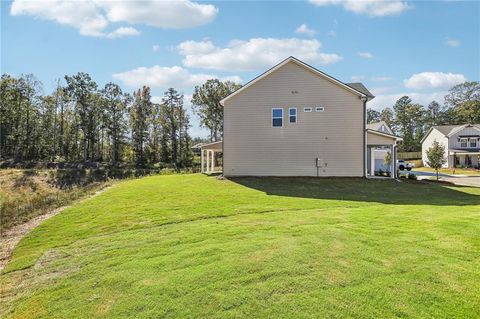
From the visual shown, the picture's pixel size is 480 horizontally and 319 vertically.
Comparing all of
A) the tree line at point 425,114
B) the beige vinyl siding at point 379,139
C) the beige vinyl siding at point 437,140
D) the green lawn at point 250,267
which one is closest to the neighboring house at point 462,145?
the beige vinyl siding at point 437,140

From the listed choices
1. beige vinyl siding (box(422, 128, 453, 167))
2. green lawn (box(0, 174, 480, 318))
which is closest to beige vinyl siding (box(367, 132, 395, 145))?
green lawn (box(0, 174, 480, 318))

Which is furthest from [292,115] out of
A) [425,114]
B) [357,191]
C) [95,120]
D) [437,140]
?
[425,114]

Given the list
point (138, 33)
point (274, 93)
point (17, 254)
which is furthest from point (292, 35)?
point (17, 254)

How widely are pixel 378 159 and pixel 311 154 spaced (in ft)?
52.5

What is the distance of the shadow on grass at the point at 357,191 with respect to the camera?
44.8ft

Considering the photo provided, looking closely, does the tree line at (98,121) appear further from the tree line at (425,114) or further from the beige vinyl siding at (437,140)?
the tree line at (425,114)

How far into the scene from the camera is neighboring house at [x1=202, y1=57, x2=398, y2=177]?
20734 mm

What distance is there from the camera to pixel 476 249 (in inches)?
224

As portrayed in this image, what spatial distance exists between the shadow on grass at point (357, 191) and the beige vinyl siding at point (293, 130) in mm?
1210

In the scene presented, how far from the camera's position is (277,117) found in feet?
70.0

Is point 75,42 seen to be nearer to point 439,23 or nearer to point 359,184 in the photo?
point 359,184

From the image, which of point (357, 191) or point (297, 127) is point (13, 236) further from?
point (297, 127)

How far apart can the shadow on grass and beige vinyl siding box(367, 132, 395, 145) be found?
8.15 ft

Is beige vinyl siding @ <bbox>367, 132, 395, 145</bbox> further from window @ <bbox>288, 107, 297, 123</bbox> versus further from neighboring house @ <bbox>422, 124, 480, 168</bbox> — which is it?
neighboring house @ <bbox>422, 124, 480, 168</bbox>
